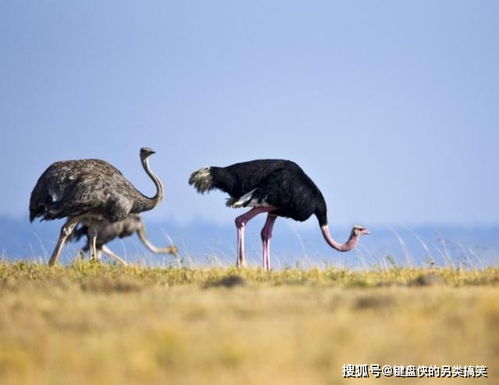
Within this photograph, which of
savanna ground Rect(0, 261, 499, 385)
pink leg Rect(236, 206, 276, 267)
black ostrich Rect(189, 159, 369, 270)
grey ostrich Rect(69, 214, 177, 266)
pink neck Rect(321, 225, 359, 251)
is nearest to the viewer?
savanna ground Rect(0, 261, 499, 385)

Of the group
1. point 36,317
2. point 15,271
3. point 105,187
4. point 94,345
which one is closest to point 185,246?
point 105,187

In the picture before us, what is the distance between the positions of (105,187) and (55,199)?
69 centimetres

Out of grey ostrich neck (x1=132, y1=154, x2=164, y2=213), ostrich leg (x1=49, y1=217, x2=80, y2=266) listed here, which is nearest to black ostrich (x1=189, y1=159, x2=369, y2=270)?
grey ostrich neck (x1=132, y1=154, x2=164, y2=213)

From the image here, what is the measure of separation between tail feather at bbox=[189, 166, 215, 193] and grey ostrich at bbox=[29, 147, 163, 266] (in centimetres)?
94

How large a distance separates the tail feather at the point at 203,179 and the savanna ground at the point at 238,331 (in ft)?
16.9

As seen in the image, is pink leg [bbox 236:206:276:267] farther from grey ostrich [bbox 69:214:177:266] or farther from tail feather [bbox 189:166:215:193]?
grey ostrich [bbox 69:214:177:266]

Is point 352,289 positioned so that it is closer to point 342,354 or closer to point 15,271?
point 342,354

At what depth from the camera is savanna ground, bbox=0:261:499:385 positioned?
7.79 m

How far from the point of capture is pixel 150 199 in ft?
58.3

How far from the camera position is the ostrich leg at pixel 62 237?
15.5 metres

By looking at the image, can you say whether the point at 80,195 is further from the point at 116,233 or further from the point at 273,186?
the point at 116,233

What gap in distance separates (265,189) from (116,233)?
8.28m

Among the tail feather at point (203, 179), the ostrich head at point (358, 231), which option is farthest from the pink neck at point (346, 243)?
the tail feather at point (203, 179)

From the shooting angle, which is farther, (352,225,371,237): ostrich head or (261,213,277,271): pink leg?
(352,225,371,237): ostrich head
